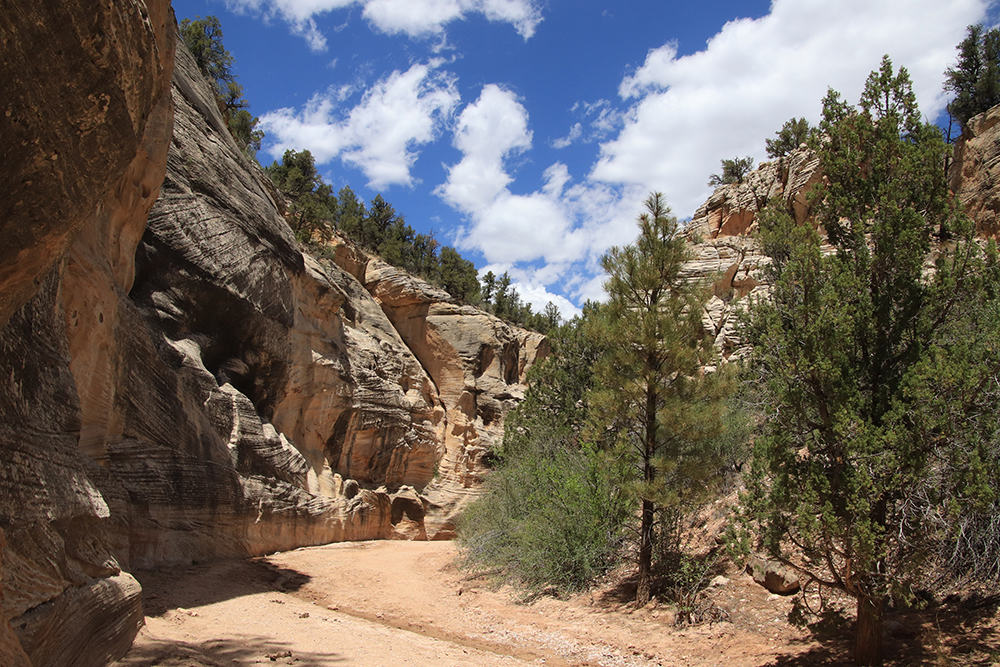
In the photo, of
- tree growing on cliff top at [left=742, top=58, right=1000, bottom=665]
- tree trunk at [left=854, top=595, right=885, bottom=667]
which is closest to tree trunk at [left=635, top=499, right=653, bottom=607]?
tree growing on cliff top at [left=742, top=58, right=1000, bottom=665]

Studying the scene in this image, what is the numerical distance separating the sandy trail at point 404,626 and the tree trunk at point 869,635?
2.97ft

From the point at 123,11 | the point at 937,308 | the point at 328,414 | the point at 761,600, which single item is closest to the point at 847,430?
the point at 937,308

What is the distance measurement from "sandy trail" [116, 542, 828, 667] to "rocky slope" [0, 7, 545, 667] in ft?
3.34

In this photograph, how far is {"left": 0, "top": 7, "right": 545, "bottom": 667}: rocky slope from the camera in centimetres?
317

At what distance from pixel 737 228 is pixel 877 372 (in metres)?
30.2

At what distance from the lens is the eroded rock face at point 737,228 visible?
2588 cm

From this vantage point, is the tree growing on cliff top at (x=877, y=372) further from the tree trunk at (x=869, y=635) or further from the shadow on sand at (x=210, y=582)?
the shadow on sand at (x=210, y=582)

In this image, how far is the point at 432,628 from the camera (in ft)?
29.9

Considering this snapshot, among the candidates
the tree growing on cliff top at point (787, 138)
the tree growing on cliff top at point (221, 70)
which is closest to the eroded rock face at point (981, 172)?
the tree growing on cliff top at point (787, 138)

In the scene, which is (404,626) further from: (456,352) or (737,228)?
(737,228)

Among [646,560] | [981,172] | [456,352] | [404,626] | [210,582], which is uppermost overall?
[981,172]

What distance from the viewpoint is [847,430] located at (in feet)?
20.4

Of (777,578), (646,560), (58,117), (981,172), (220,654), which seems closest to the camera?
(58,117)

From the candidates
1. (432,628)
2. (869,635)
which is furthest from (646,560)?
(869,635)
